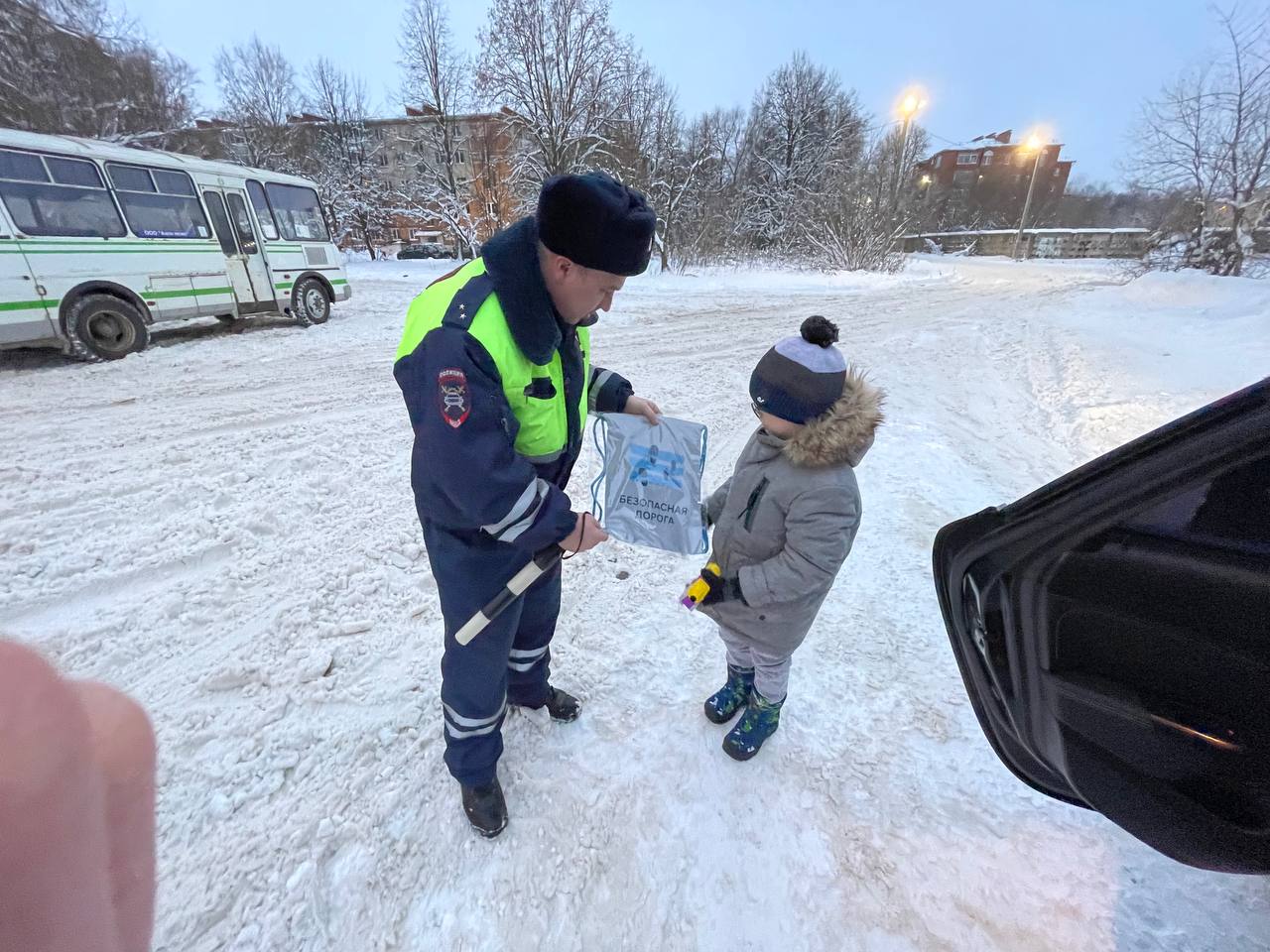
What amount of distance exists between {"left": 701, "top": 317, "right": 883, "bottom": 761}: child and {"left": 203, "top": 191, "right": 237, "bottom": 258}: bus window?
10.9m

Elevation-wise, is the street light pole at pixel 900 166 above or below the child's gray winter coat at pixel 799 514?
above

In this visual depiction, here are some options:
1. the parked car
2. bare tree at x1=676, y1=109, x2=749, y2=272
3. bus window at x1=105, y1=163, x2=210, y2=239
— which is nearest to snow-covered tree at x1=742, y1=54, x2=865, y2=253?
bare tree at x1=676, y1=109, x2=749, y2=272

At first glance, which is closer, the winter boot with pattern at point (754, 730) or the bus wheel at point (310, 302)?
the winter boot with pattern at point (754, 730)

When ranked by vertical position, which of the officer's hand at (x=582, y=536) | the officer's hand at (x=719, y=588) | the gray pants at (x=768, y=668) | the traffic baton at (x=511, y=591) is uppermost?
the officer's hand at (x=582, y=536)

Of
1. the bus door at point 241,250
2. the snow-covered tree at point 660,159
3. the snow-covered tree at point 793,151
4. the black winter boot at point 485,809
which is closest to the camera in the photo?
the black winter boot at point 485,809

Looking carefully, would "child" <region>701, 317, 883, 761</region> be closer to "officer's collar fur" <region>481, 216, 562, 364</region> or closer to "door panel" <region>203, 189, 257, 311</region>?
"officer's collar fur" <region>481, 216, 562, 364</region>

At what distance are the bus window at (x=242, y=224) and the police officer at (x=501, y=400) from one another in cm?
1061

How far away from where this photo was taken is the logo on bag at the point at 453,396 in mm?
1353

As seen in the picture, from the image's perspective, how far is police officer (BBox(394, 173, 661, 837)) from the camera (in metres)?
1.39

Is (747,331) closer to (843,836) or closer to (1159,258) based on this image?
(843,836)

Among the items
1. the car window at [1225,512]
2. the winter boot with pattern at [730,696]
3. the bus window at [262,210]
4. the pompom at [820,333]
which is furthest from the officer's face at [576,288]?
the bus window at [262,210]

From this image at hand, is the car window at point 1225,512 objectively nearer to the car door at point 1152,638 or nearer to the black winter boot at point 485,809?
the car door at point 1152,638

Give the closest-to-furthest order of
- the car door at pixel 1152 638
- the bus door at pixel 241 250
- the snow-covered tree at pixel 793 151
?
the car door at pixel 1152 638 < the bus door at pixel 241 250 < the snow-covered tree at pixel 793 151

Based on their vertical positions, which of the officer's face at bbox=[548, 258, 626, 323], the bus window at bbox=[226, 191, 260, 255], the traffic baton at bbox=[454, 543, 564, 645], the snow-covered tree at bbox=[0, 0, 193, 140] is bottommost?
the traffic baton at bbox=[454, 543, 564, 645]
